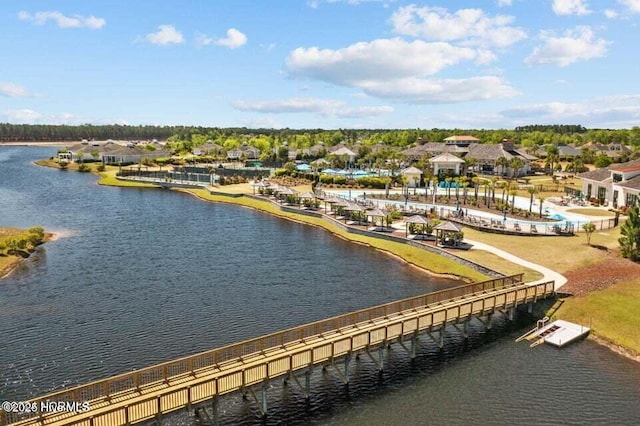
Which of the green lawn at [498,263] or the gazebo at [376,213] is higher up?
the gazebo at [376,213]

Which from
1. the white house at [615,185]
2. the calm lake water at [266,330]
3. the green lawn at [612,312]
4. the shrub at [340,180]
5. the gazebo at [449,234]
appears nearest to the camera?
the calm lake water at [266,330]

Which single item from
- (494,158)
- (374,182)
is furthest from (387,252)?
Result: (494,158)

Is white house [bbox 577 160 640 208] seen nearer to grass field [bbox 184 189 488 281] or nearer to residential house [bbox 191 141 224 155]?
grass field [bbox 184 189 488 281]

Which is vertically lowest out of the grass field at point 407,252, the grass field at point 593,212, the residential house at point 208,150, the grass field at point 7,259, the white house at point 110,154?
the grass field at point 7,259

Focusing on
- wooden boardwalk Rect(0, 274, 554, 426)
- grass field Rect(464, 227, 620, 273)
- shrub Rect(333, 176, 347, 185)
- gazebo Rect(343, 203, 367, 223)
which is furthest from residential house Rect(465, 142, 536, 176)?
wooden boardwalk Rect(0, 274, 554, 426)

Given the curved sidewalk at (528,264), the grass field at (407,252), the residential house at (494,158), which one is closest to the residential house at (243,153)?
the residential house at (494,158)

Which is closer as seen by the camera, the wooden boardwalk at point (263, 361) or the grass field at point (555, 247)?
the wooden boardwalk at point (263, 361)

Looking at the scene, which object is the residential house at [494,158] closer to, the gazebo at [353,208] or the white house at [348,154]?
the white house at [348,154]

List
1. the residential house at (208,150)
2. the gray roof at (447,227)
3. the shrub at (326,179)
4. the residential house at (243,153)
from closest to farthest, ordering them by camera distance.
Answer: the gray roof at (447,227)
the shrub at (326,179)
the residential house at (243,153)
the residential house at (208,150)
